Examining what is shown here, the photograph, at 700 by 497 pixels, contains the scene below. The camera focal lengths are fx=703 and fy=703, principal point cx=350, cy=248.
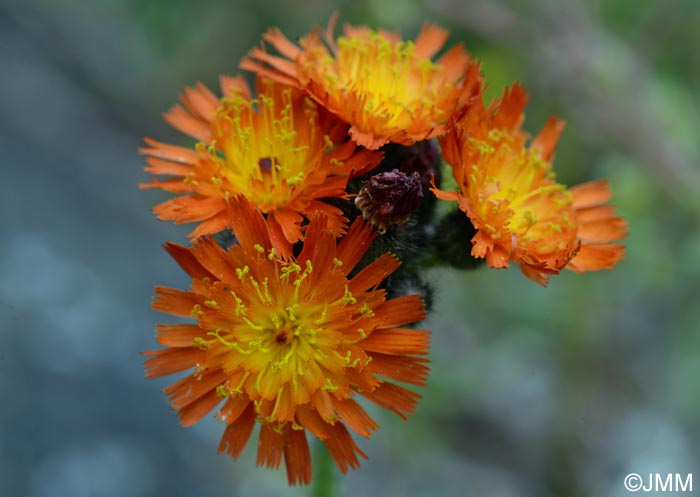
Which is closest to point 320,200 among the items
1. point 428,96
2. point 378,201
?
point 378,201

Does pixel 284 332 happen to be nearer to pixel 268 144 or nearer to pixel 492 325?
pixel 268 144

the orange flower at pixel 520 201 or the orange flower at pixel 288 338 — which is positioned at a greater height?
the orange flower at pixel 520 201

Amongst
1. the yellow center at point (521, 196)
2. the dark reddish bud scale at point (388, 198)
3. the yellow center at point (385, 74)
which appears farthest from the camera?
the yellow center at point (385, 74)

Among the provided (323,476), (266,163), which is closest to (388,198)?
(266,163)

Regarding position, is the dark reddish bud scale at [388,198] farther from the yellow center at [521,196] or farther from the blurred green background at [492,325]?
the blurred green background at [492,325]

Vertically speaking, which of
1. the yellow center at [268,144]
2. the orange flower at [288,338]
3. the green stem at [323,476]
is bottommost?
the green stem at [323,476]

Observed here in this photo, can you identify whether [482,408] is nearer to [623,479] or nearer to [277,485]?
[623,479]

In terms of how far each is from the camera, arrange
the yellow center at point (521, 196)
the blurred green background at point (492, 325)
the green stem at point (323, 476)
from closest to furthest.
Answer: the yellow center at point (521, 196) → the green stem at point (323, 476) → the blurred green background at point (492, 325)

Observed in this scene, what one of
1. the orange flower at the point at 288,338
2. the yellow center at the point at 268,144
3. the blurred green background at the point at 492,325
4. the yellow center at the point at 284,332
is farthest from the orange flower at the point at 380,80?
the blurred green background at the point at 492,325
